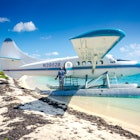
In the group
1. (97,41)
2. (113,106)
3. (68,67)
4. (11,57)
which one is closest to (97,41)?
(97,41)

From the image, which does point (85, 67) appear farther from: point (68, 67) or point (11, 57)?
point (11, 57)

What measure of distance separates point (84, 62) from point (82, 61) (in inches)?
6.7

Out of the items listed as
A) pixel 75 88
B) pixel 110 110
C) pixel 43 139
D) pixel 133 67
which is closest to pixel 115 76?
pixel 133 67

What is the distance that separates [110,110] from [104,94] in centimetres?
324

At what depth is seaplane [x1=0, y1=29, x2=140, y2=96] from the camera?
877cm

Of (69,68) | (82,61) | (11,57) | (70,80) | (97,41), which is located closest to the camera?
(97,41)

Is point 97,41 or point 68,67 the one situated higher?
point 97,41

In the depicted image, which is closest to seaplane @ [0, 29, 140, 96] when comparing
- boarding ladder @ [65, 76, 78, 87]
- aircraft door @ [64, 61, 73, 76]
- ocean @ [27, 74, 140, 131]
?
aircraft door @ [64, 61, 73, 76]

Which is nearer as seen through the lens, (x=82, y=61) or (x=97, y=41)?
(x=97, y=41)

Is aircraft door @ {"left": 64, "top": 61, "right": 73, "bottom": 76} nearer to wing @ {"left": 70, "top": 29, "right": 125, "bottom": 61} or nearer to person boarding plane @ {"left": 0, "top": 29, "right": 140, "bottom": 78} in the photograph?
person boarding plane @ {"left": 0, "top": 29, "right": 140, "bottom": 78}

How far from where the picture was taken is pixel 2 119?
6504 mm

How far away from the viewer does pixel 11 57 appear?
1788 centimetres

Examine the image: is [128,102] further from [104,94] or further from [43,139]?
[43,139]

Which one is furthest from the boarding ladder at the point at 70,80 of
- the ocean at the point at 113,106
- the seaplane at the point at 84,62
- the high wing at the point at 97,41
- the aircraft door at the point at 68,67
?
the high wing at the point at 97,41
